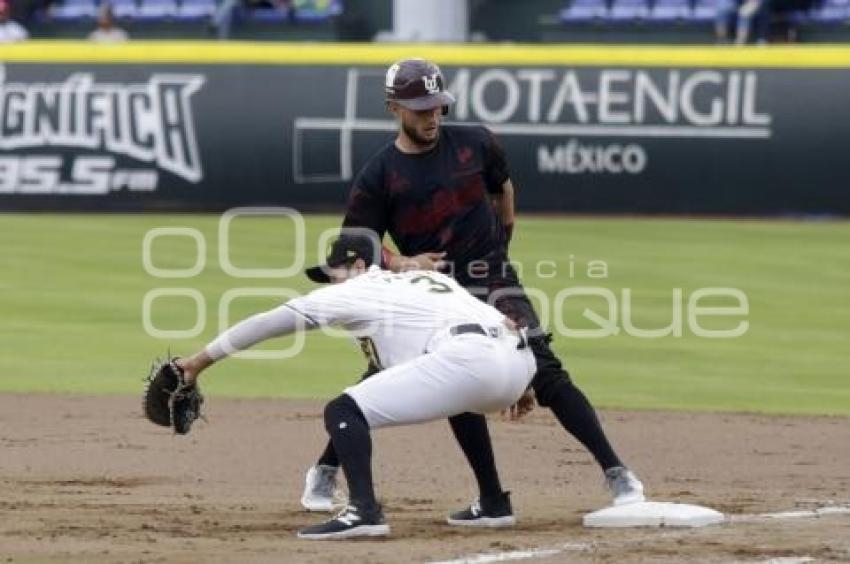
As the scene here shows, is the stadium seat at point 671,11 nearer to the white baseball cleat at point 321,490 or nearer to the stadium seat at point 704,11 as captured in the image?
the stadium seat at point 704,11

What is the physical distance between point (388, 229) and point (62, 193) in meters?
13.7

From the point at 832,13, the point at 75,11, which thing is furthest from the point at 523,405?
the point at 75,11

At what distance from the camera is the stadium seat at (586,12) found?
25.5 metres

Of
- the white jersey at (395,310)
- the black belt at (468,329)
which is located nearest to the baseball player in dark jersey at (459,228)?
the white jersey at (395,310)

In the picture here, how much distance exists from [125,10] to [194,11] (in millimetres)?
930

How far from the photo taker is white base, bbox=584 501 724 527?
7.38m

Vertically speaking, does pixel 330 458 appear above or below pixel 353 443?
below

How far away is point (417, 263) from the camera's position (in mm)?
7516

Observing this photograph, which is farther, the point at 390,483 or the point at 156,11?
the point at 156,11

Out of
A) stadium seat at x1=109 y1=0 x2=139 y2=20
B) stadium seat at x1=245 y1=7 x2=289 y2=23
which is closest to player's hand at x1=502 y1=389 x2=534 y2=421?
stadium seat at x1=245 y1=7 x2=289 y2=23

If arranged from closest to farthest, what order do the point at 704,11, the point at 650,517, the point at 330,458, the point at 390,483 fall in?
the point at 650,517, the point at 330,458, the point at 390,483, the point at 704,11

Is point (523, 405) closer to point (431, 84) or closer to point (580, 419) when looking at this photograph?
point (580, 419)

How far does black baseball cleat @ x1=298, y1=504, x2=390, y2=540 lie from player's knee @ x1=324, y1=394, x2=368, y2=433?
297mm

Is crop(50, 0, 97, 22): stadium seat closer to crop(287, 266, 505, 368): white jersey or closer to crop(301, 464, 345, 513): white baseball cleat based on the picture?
crop(301, 464, 345, 513): white baseball cleat
